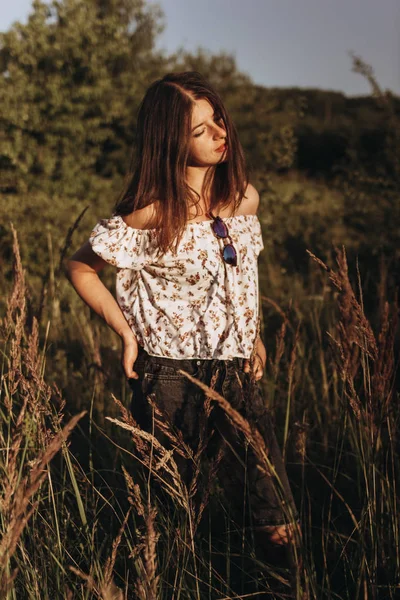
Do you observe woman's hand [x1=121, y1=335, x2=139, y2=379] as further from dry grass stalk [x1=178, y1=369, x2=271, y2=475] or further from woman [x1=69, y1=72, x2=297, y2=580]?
A: dry grass stalk [x1=178, y1=369, x2=271, y2=475]

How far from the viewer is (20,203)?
5887 mm

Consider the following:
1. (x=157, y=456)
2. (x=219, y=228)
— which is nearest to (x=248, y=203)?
(x=219, y=228)

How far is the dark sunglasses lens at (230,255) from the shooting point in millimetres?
1937

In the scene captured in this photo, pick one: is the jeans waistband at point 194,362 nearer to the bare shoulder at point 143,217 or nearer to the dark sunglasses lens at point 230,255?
the dark sunglasses lens at point 230,255

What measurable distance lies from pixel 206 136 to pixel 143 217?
32 cm

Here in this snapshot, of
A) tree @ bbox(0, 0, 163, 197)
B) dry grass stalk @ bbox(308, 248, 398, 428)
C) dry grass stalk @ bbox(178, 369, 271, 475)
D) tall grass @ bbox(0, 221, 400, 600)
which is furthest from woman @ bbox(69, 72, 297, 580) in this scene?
tree @ bbox(0, 0, 163, 197)

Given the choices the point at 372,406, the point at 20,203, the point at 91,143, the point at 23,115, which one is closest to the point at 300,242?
the point at 20,203

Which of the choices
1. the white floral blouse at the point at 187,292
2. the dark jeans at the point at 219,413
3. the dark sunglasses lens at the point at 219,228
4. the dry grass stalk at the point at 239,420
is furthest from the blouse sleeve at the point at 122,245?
the dry grass stalk at the point at 239,420

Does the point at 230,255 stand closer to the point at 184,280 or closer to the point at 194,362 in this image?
the point at 184,280

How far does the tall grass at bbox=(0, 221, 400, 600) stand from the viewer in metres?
1.23

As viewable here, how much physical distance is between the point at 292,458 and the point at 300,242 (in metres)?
4.06

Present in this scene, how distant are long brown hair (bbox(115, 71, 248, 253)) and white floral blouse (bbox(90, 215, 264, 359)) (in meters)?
0.06

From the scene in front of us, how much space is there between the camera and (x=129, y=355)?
190cm

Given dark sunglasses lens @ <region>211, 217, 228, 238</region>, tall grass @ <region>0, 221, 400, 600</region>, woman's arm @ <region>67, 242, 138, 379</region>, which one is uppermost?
dark sunglasses lens @ <region>211, 217, 228, 238</region>
